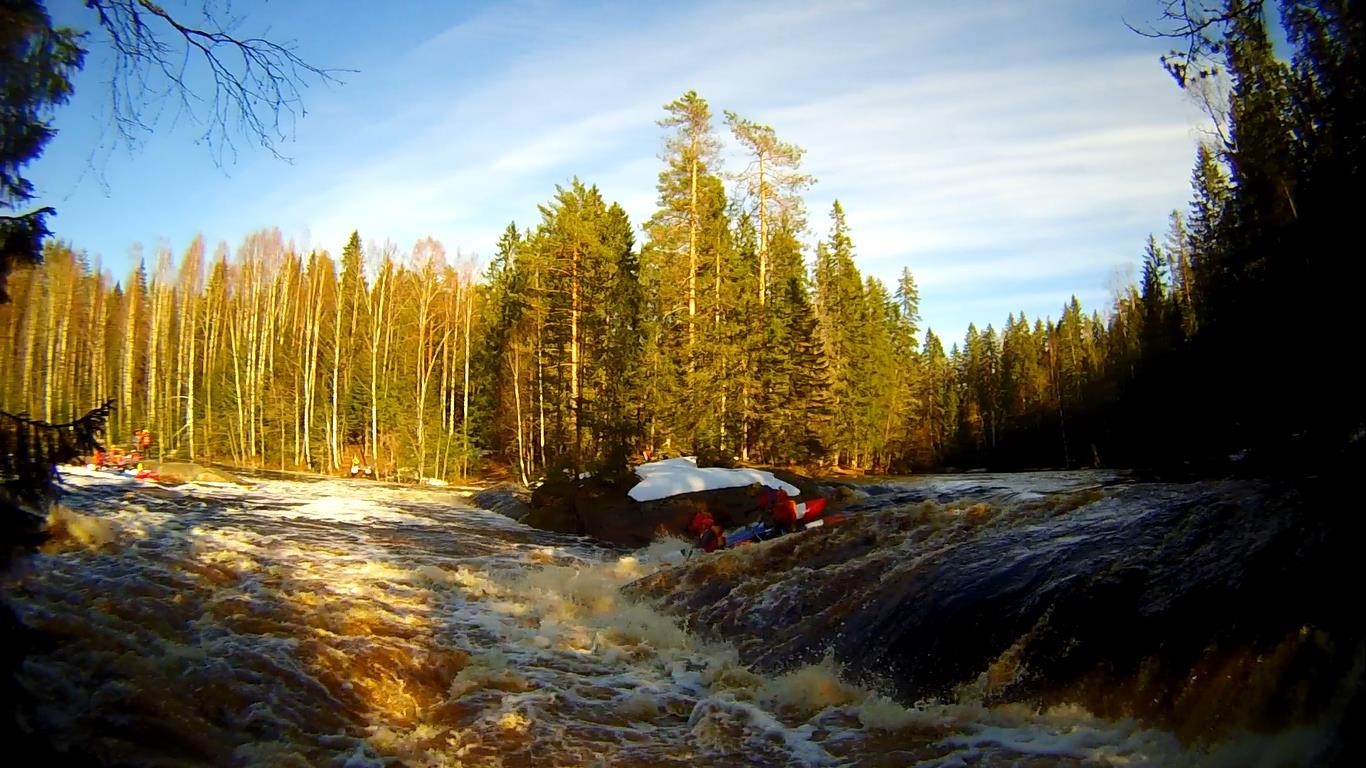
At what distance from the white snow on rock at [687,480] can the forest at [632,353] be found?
1250 millimetres

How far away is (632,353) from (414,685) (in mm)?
22547

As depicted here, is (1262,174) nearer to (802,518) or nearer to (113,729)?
(802,518)

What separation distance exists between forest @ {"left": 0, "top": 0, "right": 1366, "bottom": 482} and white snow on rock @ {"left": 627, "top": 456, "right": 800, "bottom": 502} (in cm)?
125

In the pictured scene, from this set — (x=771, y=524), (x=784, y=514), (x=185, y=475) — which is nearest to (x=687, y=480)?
(x=771, y=524)

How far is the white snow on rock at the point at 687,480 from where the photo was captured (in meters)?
18.5

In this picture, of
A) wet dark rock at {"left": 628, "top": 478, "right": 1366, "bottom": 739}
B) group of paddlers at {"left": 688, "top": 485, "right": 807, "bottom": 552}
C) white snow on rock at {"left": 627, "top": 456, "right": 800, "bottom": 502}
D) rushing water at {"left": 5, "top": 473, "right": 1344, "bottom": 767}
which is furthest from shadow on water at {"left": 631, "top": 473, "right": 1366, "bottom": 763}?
white snow on rock at {"left": 627, "top": 456, "right": 800, "bottom": 502}

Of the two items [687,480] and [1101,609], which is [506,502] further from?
[1101,609]

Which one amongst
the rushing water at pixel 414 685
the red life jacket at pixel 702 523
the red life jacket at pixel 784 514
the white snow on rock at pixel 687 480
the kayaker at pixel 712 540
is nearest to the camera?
the rushing water at pixel 414 685

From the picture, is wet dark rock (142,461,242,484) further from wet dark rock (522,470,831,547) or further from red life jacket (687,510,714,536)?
red life jacket (687,510,714,536)

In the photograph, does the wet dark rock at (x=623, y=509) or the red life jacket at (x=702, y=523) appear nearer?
the red life jacket at (x=702, y=523)

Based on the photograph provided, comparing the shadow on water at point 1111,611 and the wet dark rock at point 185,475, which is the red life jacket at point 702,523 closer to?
the shadow on water at point 1111,611

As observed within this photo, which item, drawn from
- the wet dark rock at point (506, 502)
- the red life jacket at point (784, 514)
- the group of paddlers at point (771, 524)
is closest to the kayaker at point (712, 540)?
the group of paddlers at point (771, 524)

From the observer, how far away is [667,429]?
29219 mm

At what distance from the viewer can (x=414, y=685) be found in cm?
600
